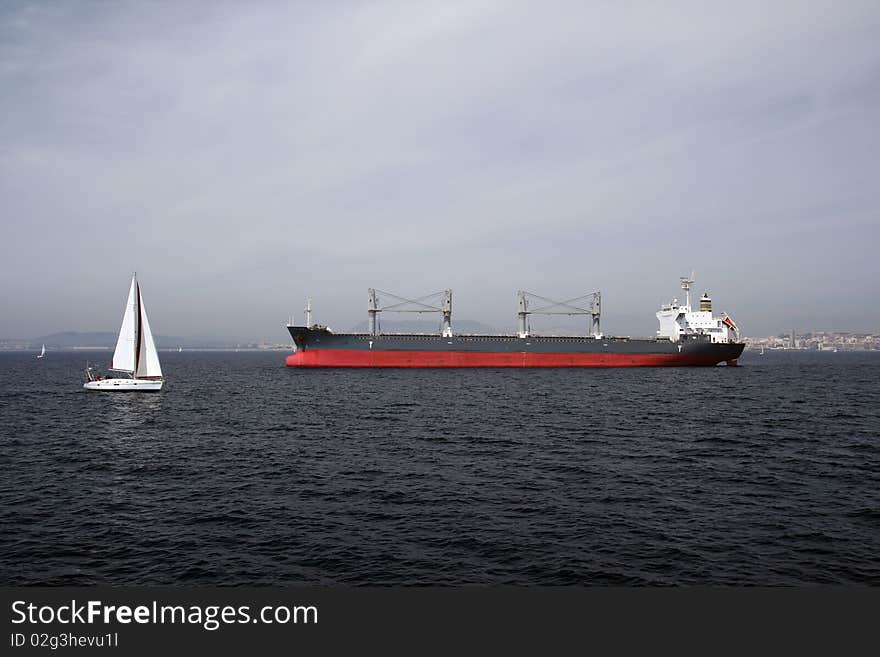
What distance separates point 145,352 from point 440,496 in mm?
44217

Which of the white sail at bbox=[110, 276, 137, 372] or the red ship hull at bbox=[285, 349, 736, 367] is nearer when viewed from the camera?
the white sail at bbox=[110, 276, 137, 372]

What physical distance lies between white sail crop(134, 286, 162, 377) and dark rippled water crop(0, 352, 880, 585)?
11.2 meters

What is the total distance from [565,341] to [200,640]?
84.0m

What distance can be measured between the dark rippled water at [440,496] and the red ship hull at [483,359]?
4134 cm

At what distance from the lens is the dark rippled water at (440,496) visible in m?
14.3

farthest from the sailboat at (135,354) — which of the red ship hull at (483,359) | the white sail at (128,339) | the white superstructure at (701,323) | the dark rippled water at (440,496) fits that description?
the white superstructure at (701,323)

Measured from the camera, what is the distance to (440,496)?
66.6 ft

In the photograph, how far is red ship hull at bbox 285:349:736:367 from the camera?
8475cm

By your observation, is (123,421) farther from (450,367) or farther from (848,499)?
(450,367)

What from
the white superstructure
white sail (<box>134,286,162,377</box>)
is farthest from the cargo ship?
white sail (<box>134,286,162,377</box>)

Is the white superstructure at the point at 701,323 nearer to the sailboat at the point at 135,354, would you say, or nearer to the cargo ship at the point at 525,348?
A: the cargo ship at the point at 525,348

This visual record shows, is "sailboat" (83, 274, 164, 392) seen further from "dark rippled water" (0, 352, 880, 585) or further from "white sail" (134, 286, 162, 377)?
"dark rippled water" (0, 352, 880, 585)

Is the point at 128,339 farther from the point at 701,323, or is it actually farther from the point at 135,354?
the point at 701,323

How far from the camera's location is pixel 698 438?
104ft
